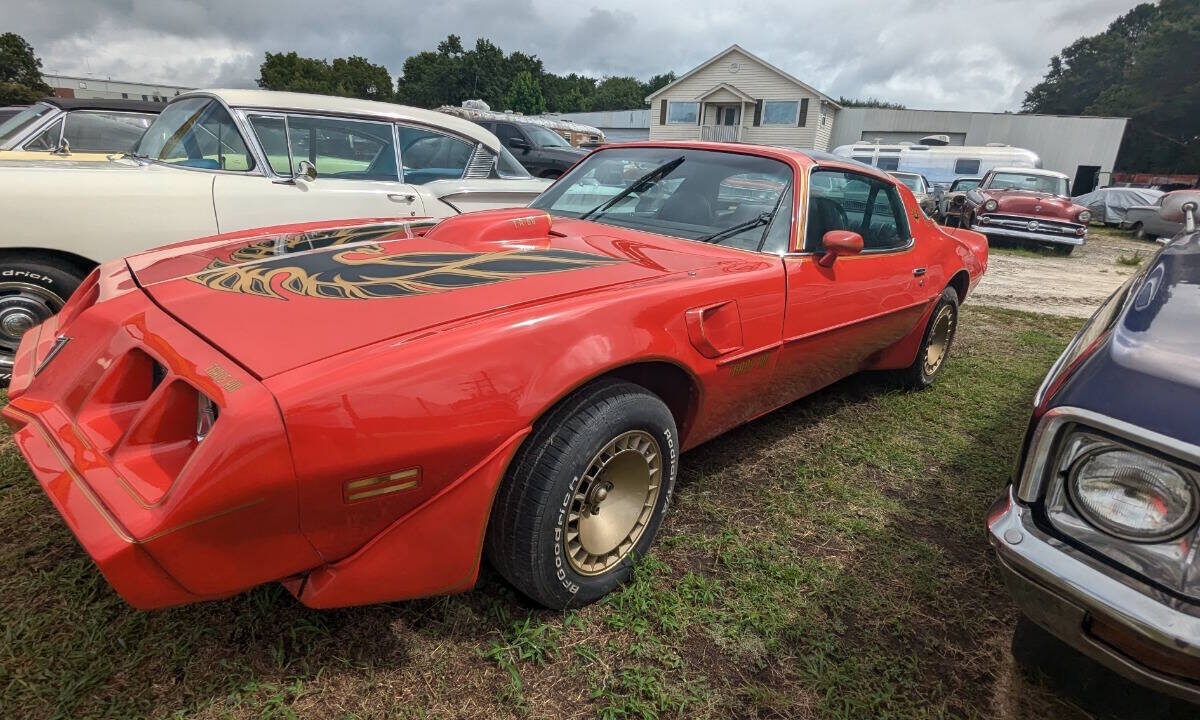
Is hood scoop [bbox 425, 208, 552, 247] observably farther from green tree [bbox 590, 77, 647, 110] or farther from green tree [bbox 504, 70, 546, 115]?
green tree [bbox 590, 77, 647, 110]

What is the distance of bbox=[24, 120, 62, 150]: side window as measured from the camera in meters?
4.75

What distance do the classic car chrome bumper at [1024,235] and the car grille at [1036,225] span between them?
38 millimetres

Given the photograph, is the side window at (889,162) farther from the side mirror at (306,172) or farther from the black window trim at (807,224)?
the side mirror at (306,172)

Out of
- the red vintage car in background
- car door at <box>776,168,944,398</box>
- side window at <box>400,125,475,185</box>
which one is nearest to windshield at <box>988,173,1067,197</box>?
the red vintage car in background

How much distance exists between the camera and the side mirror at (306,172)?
12.5 feet

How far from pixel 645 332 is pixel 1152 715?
1561 millimetres

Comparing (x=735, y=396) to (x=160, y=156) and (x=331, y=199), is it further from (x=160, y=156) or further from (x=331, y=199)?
(x=160, y=156)

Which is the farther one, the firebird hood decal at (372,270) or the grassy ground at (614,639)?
the firebird hood decal at (372,270)

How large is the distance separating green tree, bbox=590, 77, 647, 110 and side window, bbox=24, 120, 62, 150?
274 feet

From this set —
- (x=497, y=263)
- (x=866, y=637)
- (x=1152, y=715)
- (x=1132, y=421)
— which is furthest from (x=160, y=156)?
(x=1152, y=715)

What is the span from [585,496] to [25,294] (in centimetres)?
319

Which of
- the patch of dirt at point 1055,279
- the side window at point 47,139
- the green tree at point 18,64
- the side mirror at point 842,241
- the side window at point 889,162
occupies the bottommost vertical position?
the patch of dirt at point 1055,279

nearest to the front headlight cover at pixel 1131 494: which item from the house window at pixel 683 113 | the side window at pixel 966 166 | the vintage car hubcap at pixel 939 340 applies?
the vintage car hubcap at pixel 939 340

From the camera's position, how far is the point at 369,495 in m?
1.33
